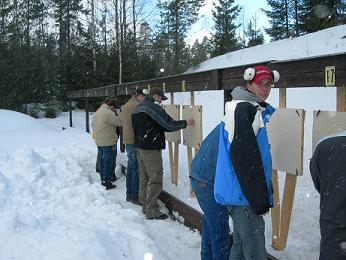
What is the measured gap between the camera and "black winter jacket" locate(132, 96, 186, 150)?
5.96m

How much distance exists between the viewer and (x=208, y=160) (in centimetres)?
372

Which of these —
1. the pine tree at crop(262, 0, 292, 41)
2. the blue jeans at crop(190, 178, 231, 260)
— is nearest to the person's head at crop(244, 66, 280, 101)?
the blue jeans at crop(190, 178, 231, 260)

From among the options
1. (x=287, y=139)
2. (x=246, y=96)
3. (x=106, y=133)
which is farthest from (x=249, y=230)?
(x=106, y=133)

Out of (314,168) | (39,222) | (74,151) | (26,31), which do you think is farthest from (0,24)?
(314,168)

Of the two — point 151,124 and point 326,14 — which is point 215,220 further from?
point 326,14

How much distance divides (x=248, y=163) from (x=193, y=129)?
3600mm

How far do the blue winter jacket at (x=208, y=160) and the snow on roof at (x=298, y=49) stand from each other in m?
15.4

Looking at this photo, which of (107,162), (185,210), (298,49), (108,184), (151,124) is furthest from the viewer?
(298,49)

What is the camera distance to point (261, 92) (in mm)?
3160

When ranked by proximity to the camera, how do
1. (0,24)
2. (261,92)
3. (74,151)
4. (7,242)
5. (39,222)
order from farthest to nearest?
(0,24) < (74,151) < (39,222) < (7,242) < (261,92)

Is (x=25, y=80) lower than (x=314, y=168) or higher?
higher

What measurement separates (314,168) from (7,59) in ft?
102

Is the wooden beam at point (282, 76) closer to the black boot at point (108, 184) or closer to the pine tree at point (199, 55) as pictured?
the black boot at point (108, 184)

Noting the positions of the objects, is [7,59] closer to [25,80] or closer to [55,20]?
[25,80]
